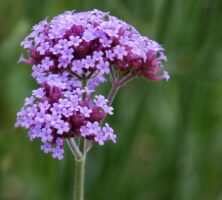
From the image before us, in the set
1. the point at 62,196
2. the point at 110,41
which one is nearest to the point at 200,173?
the point at 62,196

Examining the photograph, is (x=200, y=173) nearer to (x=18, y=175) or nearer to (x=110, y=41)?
(x=18, y=175)

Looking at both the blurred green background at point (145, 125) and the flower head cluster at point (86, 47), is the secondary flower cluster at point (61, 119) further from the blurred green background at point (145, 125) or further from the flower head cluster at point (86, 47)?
the blurred green background at point (145, 125)

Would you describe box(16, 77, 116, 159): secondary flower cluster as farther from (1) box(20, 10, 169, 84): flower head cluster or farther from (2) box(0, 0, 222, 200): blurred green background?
(2) box(0, 0, 222, 200): blurred green background

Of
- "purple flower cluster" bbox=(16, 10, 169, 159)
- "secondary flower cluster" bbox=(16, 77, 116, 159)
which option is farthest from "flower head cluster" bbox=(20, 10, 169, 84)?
"secondary flower cluster" bbox=(16, 77, 116, 159)

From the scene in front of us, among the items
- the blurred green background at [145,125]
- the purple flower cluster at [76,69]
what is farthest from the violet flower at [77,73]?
the blurred green background at [145,125]

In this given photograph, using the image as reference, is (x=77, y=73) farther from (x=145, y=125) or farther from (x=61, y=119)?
(x=145, y=125)

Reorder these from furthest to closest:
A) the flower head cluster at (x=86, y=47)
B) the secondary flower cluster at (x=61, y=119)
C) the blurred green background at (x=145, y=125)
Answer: the blurred green background at (x=145, y=125), the flower head cluster at (x=86, y=47), the secondary flower cluster at (x=61, y=119)

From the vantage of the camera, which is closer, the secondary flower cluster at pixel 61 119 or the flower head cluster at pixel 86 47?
the secondary flower cluster at pixel 61 119
